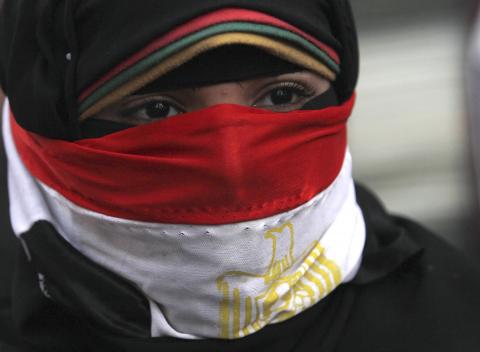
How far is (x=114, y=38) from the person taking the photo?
195cm

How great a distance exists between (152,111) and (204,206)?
28 cm

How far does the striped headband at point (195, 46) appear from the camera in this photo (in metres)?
1.91

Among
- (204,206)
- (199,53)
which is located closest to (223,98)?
(199,53)

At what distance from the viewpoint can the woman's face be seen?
2006mm

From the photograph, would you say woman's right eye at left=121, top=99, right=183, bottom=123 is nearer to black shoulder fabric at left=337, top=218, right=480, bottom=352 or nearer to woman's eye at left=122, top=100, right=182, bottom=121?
woman's eye at left=122, top=100, right=182, bottom=121

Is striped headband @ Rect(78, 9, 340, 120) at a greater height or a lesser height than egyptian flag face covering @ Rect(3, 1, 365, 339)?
greater

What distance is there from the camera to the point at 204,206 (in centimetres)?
194

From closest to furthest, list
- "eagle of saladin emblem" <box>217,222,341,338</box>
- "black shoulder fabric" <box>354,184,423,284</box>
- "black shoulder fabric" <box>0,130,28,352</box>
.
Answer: "eagle of saladin emblem" <box>217,222,341,338</box>, "black shoulder fabric" <box>0,130,28,352</box>, "black shoulder fabric" <box>354,184,423,284</box>

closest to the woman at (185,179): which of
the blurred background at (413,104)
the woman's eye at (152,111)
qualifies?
the woman's eye at (152,111)

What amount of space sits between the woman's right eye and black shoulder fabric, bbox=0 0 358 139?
0.12 meters

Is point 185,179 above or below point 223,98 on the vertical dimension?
below

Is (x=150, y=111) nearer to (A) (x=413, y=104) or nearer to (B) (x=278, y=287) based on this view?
(B) (x=278, y=287)

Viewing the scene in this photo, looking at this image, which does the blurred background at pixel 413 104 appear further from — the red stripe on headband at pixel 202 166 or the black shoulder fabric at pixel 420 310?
the red stripe on headband at pixel 202 166

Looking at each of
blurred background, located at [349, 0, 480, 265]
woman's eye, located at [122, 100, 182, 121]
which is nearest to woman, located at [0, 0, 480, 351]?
woman's eye, located at [122, 100, 182, 121]
